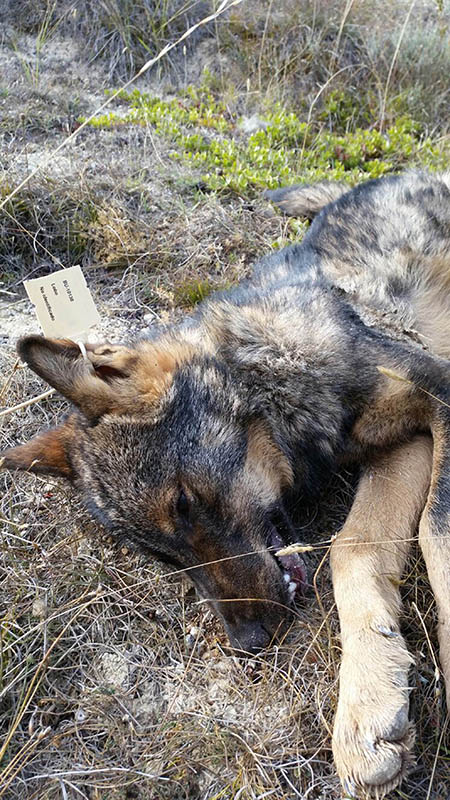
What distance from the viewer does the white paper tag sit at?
2.90 m

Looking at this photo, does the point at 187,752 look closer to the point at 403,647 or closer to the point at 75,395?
the point at 403,647

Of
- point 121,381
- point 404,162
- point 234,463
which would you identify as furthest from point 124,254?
point 404,162

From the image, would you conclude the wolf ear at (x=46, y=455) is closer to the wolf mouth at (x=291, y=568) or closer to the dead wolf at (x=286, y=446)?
the dead wolf at (x=286, y=446)

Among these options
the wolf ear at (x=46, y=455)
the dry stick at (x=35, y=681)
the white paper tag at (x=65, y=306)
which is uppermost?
the white paper tag at (x=65, y=306)

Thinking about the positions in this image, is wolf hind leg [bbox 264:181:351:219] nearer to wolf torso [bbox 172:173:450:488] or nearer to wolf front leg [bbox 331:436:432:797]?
wolf torso [bbox 172:173:450:488]

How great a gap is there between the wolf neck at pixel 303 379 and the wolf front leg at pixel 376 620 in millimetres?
320

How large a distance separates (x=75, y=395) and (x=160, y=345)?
24.8 inches

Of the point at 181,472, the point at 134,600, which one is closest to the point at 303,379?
the point at 181,472

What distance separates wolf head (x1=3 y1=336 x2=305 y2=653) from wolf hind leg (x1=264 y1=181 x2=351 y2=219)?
231cm

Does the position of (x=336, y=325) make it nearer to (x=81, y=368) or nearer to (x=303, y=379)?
(x=303, y=379)

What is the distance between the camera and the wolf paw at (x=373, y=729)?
213 cm

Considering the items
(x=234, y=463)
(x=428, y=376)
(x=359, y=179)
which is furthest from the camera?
(x=359, y=179)

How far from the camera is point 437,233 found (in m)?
3.92

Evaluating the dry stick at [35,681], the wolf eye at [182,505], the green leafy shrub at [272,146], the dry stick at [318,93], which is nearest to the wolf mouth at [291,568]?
the wolf eye at [182,505]
